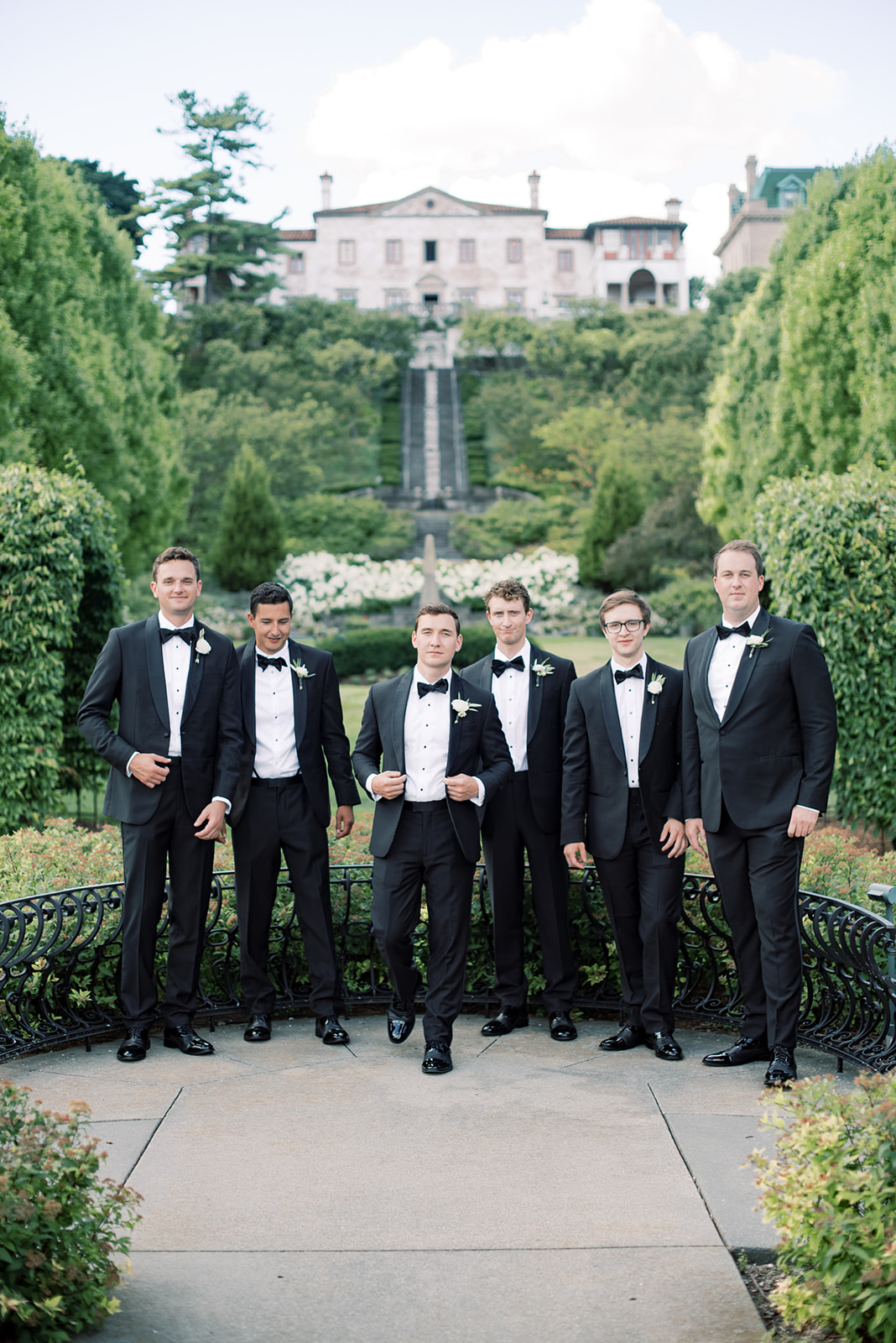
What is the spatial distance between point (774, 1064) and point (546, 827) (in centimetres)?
131

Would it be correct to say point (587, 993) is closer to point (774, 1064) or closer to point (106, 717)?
point (774, 1064)

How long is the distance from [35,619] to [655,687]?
442 centimetres

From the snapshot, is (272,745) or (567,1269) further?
(272,745)

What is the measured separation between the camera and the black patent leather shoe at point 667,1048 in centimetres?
456

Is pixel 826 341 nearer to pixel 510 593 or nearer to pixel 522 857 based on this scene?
pixel 510 593

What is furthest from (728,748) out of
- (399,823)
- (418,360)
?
(418,360)

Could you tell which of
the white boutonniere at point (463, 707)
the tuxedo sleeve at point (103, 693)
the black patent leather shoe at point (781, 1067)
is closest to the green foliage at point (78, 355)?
the tuxedo sleeve at point (103, 693)

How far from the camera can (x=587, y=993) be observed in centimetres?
524

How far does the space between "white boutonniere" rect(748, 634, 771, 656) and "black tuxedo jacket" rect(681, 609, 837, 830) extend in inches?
0.5

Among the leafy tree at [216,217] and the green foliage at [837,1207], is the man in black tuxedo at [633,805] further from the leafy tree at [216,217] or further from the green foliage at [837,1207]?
the leafy tree at [216,217]

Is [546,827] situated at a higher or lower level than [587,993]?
higher

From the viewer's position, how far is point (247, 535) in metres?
26.9

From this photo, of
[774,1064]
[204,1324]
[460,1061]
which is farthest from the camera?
[460,1061]

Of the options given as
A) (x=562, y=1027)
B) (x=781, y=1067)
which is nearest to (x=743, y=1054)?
(x=781, y=1067)
